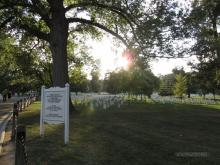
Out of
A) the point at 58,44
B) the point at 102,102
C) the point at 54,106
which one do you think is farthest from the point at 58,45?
the point at 102,102

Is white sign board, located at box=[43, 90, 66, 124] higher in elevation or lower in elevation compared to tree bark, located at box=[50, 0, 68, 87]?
lower

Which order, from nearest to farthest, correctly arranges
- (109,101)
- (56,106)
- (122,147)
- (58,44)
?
(122,147)
(56,106)
(58,44)
(109,101)

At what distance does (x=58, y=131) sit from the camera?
1323 cm

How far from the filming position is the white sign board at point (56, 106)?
1057cm

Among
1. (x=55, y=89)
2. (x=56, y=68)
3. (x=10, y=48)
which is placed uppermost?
(x=10, y=48)

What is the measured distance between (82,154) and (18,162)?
363cm

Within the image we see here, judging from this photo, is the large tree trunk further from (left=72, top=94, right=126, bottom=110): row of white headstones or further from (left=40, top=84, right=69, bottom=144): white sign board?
(left=72, top=94, right=126, bottom=110): row of white headstones

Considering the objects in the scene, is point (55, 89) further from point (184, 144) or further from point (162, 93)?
point (162, 93)

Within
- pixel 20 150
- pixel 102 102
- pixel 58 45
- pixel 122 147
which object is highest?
pixel 58 45

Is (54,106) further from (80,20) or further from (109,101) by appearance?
(109,101)

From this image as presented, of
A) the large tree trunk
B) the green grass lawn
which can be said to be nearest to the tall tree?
the large tree trunk

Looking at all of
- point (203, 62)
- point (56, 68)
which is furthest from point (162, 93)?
point (56, 68)

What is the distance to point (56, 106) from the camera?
11.0m

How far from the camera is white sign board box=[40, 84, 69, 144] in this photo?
10.6 m
